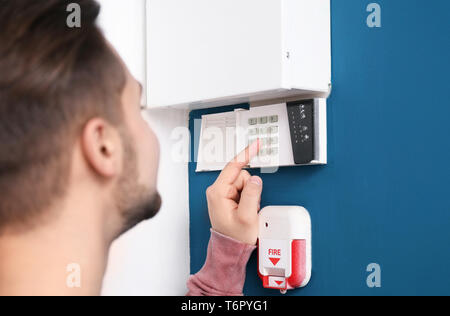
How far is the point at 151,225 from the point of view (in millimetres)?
1225

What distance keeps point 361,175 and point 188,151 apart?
0.42 meters

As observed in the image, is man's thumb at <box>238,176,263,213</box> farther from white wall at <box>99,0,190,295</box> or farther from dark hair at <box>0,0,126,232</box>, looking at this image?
dark hair at <box>0,0,126,232</box>

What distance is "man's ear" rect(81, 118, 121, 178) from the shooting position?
0.64m

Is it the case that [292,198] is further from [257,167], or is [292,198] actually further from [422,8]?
[422,8]

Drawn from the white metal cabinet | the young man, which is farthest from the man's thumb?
the young man

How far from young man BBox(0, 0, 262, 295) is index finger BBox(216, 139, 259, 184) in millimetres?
416

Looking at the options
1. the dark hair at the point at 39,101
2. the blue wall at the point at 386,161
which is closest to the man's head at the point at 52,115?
the dark hair at the point at 39,101

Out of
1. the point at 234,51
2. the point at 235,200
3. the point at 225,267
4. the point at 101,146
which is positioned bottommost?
the point at 225,267

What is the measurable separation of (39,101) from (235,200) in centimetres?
60

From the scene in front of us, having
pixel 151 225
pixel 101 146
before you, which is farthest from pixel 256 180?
pixel 101 146

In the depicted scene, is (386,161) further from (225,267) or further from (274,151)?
(225,267)

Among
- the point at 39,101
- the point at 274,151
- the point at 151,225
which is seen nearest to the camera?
the point at 39,101

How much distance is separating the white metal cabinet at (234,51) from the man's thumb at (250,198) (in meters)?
0.17
